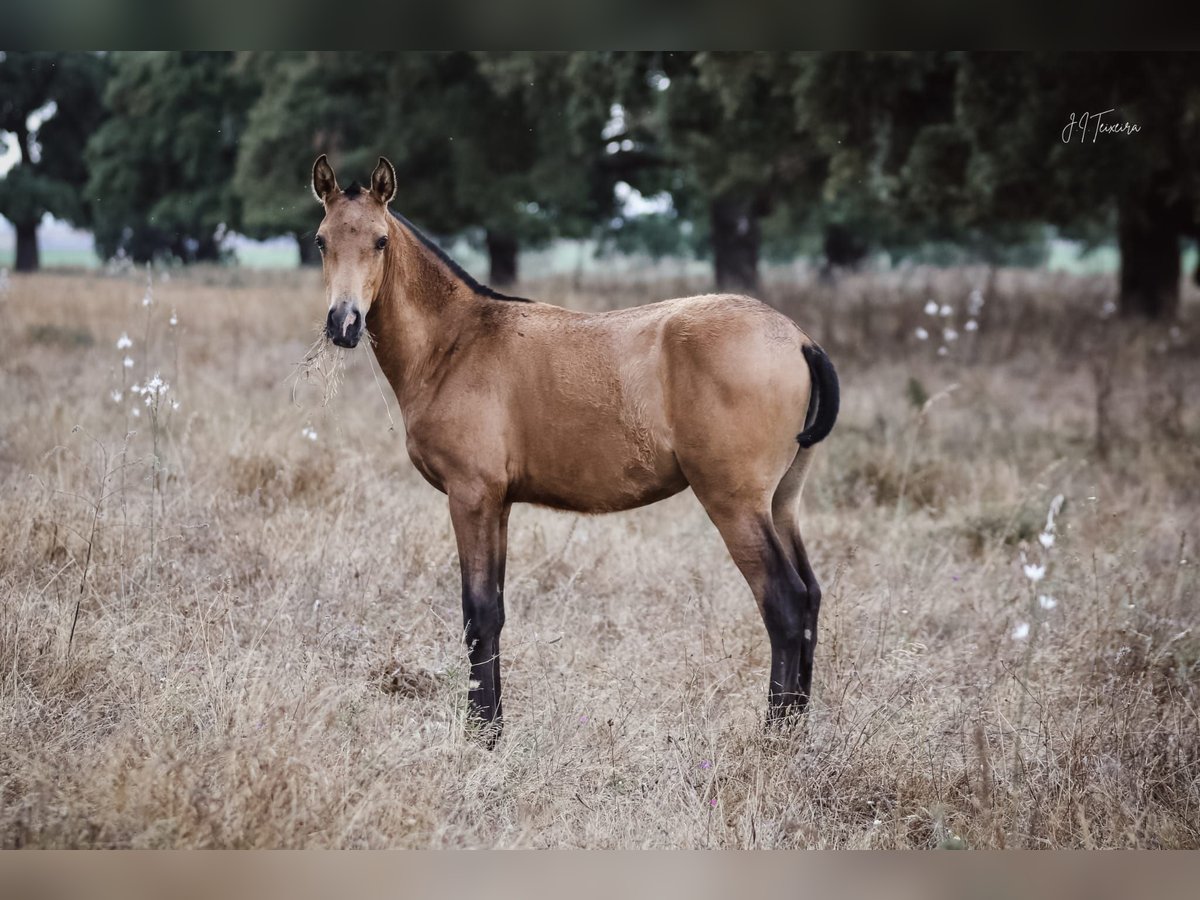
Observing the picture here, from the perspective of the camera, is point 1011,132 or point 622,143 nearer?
point 1011,132

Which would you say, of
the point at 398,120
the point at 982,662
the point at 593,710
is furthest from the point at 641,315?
the point at 398,120

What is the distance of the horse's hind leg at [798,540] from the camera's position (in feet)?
12.5

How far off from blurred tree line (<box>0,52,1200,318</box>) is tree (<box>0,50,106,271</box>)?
46 mm

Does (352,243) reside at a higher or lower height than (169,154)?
lower

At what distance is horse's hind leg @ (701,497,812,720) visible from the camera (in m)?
3.64

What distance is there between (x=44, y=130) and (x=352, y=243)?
1237cm

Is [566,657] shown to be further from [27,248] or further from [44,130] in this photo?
[44,130]

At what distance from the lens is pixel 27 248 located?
12023 millimetres


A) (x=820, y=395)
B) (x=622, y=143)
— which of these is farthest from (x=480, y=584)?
(x=622, y=143)

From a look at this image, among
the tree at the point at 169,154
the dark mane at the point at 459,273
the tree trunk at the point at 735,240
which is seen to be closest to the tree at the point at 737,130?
the tree trunk at the point at 735,240

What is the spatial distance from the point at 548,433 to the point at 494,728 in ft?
3.64

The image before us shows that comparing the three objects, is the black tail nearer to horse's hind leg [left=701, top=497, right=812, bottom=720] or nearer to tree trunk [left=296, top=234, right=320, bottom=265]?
horse's hind leg [left=701, top=497, right=812, bottom=720]

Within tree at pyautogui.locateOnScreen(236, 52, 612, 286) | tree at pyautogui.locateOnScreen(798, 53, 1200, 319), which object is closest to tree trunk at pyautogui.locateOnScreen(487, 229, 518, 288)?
tree at pyautogui.locateOnScreen(236, 52, 612, 286)
